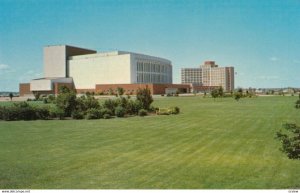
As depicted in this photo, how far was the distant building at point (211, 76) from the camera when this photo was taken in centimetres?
18975

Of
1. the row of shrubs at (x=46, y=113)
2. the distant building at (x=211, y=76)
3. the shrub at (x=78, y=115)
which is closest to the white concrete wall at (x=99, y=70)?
the distant building at (x=211, y=76)

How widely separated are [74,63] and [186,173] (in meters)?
120

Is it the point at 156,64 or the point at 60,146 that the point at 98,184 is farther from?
the point at 156,64

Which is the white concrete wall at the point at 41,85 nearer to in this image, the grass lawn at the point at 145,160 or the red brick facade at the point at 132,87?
the red brick facade at the point at 132,87

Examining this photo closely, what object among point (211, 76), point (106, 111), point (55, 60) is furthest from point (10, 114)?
point (211, 76)

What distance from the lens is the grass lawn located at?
901 centimetres

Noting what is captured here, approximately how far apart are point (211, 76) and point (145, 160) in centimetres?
18582

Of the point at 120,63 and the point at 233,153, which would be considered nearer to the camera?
the point at 233,153

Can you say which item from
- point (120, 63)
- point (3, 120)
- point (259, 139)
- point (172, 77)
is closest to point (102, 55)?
point (120, 63)

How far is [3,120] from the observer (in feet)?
85.1

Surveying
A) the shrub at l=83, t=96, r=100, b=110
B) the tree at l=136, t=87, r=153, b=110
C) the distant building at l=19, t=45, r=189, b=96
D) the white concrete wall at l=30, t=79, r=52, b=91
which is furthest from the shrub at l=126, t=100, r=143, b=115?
the white concrete wall at l=30, t=79, r=52, b=91

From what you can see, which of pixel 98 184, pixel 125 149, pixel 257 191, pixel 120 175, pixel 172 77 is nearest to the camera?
pixel 257 191

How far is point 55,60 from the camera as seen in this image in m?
128

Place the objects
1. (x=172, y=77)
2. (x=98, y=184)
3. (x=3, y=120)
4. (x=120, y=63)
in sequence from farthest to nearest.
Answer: (x=172, y=77)
(x=120, y=63)
(x=3, y=120)
(x=98, y=184)
